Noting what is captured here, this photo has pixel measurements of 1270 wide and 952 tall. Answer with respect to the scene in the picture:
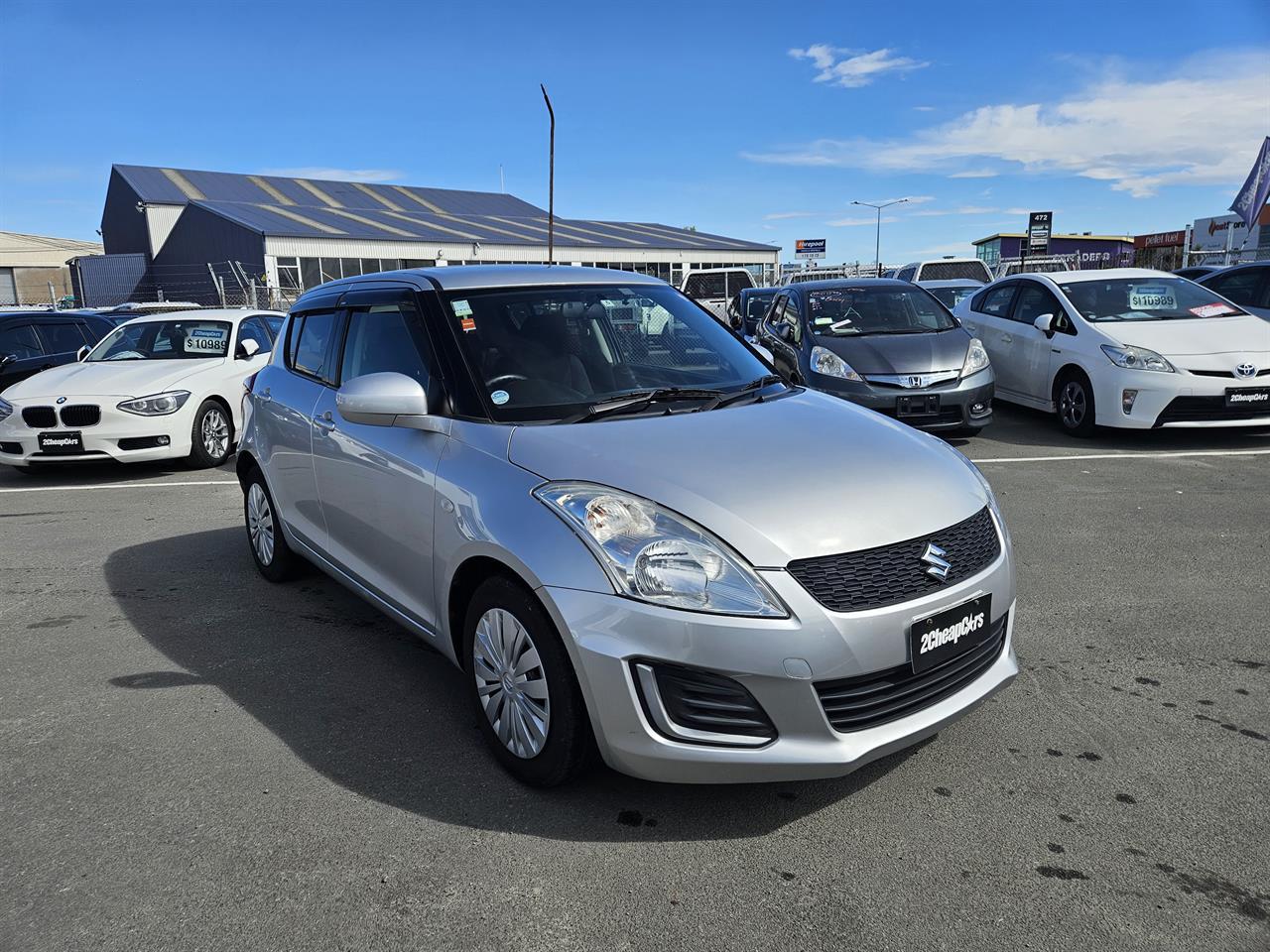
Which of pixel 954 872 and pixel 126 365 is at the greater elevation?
pixel 126 365

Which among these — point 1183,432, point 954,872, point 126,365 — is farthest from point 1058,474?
point 126,365

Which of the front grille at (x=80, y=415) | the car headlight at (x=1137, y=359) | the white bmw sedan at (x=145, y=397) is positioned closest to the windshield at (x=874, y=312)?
the car headlight at (x=1137, y=359)

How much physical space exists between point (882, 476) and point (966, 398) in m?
6.49

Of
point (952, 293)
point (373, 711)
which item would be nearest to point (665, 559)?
point (373, 711)

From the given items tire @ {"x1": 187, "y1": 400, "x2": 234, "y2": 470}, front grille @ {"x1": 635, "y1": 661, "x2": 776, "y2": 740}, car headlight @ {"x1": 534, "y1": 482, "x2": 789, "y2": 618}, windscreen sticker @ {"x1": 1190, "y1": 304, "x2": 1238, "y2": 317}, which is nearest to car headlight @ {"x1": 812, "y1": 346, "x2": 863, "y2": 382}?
windscreen sticker @ {"x1": 1190, "y1": 304, "x2": 1238, "y2": 317}

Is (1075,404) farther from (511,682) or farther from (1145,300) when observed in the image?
(511,682)

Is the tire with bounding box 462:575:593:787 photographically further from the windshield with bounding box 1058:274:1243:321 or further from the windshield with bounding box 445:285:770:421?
the windshield with bounding box 1058:274:1243:321

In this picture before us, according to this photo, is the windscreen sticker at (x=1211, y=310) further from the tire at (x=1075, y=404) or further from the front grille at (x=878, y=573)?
the front grille at (x=878, y=573)

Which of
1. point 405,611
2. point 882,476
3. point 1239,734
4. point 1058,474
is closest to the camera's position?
point 882,476

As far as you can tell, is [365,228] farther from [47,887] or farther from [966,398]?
[47,887]

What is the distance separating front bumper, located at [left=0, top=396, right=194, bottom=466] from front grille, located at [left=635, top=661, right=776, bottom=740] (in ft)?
25.5

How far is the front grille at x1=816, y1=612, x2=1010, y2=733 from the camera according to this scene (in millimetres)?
2642

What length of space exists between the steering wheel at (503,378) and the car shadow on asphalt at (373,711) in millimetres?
1223

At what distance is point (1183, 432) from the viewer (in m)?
9.69
